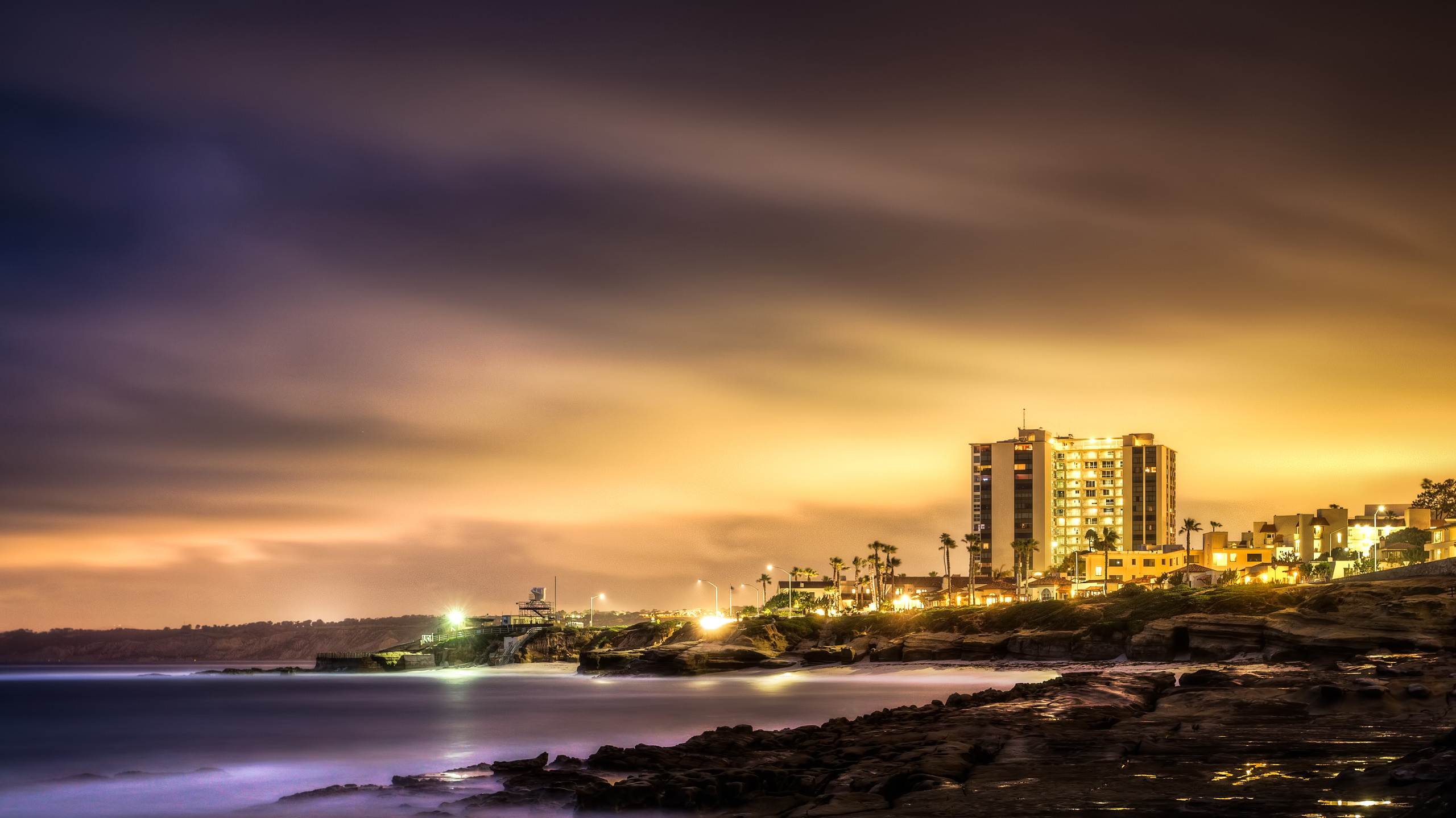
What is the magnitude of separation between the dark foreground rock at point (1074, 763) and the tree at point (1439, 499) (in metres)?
131

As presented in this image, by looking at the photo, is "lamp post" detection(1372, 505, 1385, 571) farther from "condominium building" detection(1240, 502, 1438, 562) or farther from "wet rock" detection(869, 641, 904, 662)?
"wet rock" detection(869, 641, 904, 662)

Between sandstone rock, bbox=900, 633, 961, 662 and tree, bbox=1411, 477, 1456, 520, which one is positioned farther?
tree, bbox=1411, 477, 1456, 520

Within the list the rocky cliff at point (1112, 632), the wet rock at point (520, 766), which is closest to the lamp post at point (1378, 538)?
the rocky cliff at point (1112, 632)

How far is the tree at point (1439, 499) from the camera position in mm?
142625

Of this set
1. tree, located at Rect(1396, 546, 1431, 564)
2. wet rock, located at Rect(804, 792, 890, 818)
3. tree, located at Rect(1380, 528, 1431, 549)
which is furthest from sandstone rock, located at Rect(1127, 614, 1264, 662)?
tree, located at Rect(1380, 528, 1431, 549)

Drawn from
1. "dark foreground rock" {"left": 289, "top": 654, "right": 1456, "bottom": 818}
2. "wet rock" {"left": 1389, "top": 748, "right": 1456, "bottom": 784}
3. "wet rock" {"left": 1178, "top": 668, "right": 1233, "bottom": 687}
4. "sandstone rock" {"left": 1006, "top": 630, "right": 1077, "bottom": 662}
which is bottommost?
"sandstone rock" {"left": 1006, "top": 630, "right": 1077, "bottom": 662}

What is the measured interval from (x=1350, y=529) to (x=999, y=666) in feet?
281

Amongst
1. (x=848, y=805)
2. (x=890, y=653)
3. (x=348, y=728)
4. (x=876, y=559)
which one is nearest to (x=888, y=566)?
(x=876, y=559)

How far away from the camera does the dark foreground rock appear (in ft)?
55.6

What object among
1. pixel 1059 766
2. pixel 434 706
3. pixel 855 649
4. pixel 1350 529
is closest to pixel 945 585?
pixel 1350 529

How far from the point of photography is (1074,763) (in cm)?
2169

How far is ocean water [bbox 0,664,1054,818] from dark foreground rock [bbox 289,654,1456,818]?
6104mm

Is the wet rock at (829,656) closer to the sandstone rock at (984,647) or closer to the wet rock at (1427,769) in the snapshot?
the sandstone rock at (984,647)

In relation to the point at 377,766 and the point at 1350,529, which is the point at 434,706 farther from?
the point at 1350,529
